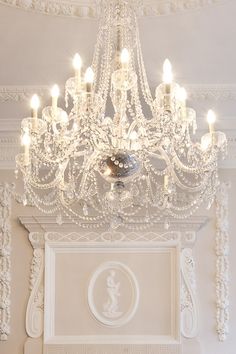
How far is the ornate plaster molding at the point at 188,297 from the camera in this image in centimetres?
510

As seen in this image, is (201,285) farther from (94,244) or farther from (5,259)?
(5,259)

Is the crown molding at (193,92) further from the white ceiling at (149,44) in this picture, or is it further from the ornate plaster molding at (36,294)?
the ornate plaster molding at (36,294)

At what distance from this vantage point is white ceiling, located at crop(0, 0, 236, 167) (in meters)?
3.48

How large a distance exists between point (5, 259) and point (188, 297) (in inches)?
59.6

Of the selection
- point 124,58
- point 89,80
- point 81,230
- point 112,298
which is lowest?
Result: point 112,298

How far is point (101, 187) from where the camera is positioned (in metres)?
5.32

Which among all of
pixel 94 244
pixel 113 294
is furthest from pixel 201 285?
pixel 94 244

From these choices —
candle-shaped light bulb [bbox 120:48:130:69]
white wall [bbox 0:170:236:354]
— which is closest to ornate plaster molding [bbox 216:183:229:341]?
white wall [bbox 0:170:236:354]

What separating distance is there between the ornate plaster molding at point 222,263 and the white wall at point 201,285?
0.12 ft

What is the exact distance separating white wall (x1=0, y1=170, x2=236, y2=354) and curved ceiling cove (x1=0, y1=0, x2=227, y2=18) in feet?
7.13

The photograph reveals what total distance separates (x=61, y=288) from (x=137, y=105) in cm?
253

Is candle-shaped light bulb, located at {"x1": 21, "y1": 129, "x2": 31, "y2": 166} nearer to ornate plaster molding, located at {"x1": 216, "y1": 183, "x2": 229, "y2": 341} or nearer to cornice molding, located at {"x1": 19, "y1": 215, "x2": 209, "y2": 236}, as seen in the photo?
cornice molding, located at {"x1": 19, "y1": 215, "x2": 209, "y2": 236}

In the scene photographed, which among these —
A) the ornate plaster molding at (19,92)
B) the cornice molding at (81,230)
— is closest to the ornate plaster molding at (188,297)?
the cornice molding at (81,230)

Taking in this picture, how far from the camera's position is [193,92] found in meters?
4.57
